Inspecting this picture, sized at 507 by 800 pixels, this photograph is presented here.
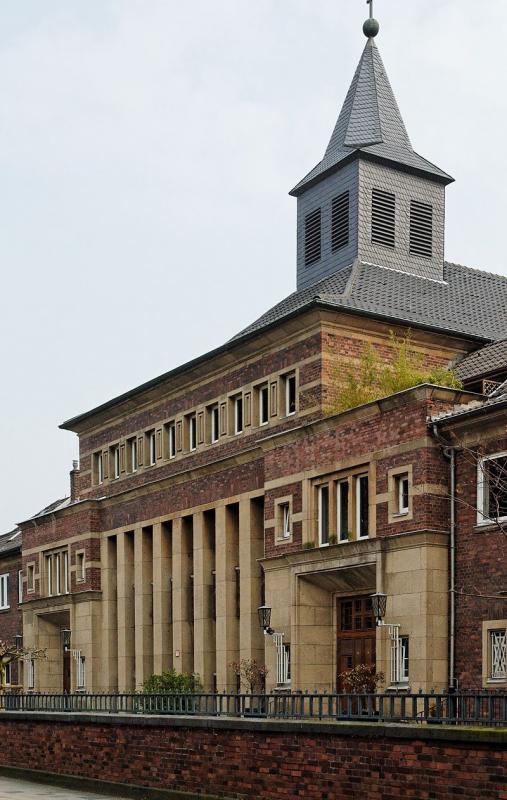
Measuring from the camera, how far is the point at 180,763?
2464 centimetres

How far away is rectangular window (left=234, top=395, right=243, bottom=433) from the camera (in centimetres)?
3944

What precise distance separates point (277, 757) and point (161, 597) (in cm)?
2119

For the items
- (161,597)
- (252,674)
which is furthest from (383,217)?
(252,674)

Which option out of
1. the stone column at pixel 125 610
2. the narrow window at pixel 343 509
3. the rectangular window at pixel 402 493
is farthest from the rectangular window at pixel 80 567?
the rectangular window at pixel 402 493

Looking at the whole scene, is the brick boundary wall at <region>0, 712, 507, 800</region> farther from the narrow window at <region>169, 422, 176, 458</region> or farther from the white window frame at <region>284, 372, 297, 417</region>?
the narrow window at <region>169, 422, 176, 458</region>

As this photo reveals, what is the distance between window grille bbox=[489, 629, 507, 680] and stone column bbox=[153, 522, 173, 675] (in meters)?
17.8

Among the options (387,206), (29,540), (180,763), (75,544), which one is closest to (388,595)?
(180,763)

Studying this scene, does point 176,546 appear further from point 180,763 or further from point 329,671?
point 180,763

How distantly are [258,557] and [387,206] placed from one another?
12.9 m

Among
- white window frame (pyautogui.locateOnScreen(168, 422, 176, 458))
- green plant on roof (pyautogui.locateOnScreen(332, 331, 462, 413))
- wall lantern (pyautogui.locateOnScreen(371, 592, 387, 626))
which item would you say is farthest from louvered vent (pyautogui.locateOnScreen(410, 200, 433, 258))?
wall lantern (pyautogui.locateOnScreen(371, 592, 387, 626))

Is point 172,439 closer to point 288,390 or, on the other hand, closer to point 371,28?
point 288,390

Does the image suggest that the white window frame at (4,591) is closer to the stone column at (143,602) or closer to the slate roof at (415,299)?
the stone column at (143,602)

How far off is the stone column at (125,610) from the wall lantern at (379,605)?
18.6 m

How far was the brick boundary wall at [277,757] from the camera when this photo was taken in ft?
58.7
